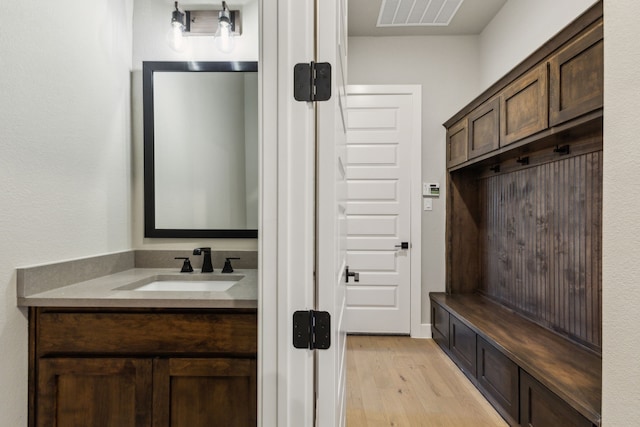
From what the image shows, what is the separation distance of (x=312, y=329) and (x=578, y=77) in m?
1.63

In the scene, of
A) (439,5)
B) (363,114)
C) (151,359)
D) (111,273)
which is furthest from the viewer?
(363,114)

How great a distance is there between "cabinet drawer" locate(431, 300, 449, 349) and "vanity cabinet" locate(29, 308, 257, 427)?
2265 millimetres

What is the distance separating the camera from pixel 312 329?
34.6 inches

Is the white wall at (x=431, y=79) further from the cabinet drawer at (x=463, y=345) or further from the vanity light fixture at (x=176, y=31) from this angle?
the vanity light fixture at (x=176, y=31)

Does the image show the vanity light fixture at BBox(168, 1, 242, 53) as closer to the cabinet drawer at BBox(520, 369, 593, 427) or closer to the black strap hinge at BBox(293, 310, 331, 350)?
the black strap hinge at BBox(293, 310, 331, 350)

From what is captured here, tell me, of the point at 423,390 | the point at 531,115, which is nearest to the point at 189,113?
the point at 531,115

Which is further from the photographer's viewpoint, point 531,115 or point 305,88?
point 531,115

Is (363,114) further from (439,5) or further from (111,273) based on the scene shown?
(111,273)

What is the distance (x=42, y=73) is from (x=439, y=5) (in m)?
2.75

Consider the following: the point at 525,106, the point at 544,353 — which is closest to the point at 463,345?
the point at 544,353

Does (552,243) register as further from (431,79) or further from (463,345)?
(431,79)

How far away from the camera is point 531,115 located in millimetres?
2000

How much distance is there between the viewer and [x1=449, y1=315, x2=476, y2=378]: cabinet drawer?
8.20 feet

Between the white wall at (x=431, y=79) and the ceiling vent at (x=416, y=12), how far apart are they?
10.2 inches
